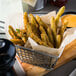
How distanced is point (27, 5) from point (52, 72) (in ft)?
Answer: 1.69

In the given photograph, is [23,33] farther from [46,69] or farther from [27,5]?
[27,5]

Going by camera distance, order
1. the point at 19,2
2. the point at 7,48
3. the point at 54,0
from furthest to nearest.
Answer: the point at 54,0 < the point at 19,2 < the point at 7,48

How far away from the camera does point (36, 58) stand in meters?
0.35

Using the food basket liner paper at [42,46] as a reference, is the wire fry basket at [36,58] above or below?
below

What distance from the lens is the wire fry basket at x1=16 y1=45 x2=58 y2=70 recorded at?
0.33 meters

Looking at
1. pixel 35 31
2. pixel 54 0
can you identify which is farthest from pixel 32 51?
pixel 54 0

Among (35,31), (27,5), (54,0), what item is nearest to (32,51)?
(35,31)

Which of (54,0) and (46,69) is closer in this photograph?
(46,69)

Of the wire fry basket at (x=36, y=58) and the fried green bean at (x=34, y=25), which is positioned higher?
the fried green bean at (x=34, y=25)

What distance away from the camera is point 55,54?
0.33 metres

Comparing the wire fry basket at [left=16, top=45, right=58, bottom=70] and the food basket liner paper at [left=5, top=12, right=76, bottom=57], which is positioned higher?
the food basket liner paper at [left=5, top=12, right=76, bottom=57]

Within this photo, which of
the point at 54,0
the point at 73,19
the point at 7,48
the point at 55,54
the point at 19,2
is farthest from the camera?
the point at 54,0

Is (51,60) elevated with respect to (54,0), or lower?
lower

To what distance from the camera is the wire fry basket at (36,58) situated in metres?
0.33
